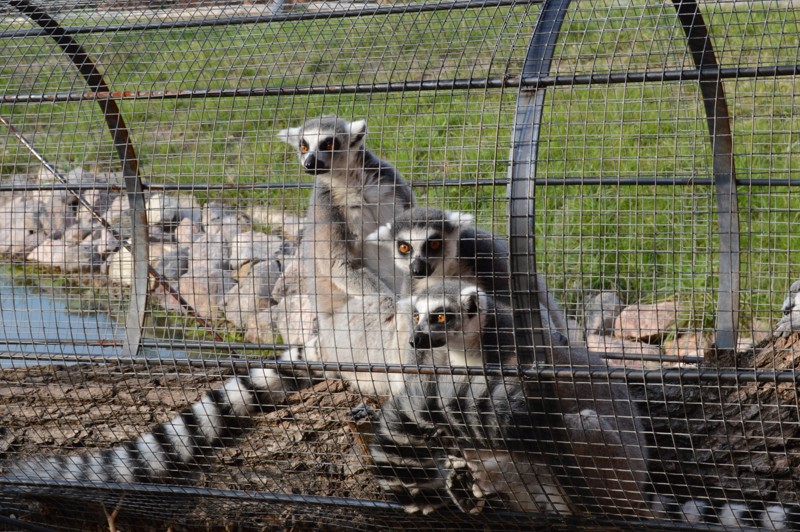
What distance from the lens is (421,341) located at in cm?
368

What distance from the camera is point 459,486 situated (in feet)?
10.9

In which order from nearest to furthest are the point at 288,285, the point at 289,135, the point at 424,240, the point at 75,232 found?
1. the point at 424,240
2. the point at 289,135
3. the point at 288,285
4. the point at 75,232

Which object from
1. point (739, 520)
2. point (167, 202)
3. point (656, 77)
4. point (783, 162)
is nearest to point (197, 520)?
point (739, 520)

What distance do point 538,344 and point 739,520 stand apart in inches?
41.8

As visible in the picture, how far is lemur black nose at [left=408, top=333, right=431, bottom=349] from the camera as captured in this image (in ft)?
12.0

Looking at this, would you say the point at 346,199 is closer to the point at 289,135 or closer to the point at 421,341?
the point at 289,135

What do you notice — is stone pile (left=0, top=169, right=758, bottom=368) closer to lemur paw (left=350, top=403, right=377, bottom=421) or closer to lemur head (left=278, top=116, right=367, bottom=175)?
lemur head (left=278, top=116, right=367, bottom=175)

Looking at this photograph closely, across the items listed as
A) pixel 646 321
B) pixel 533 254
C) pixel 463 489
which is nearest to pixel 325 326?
pixel 463 489

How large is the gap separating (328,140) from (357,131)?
7.8 inches

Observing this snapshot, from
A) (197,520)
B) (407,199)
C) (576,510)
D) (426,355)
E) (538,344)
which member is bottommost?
(197,520)

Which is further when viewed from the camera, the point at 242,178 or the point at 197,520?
the point at 242,178

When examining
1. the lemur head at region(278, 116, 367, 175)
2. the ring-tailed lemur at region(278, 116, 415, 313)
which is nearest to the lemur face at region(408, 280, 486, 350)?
the ring-tailed lemur at region(278, 116, 415, 313)

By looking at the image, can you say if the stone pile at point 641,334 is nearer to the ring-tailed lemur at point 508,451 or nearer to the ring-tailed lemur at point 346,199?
the ring-tailed lemur at point 508,451

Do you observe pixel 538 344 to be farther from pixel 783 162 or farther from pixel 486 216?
pixel 783 162
